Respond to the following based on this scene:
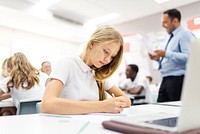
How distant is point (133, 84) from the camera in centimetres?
348

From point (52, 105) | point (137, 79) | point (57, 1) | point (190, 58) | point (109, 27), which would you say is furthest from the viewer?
point (57, 1)

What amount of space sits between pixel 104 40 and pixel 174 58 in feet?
4.14

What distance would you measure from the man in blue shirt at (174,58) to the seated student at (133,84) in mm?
940

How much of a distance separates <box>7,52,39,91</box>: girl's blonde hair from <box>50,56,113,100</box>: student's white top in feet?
3.81

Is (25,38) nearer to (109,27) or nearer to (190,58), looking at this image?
(109,27)

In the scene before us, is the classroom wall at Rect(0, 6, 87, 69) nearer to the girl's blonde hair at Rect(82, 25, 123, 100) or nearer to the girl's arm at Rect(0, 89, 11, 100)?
the girl's arm at Rect(0, 89, 11, 100)

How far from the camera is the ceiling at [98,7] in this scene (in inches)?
152

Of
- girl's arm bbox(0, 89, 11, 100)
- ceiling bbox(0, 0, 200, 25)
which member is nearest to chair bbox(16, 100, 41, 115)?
girl's arm bbox(0, 89, 11, 100)

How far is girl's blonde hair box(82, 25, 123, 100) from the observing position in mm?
1142

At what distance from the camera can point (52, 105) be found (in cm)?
86

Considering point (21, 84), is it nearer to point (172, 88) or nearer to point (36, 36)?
point (172, 88)

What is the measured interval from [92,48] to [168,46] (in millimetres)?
1436

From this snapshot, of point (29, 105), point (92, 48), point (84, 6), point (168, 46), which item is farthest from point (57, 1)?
point (92, 48)

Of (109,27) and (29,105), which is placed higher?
(109,27)
